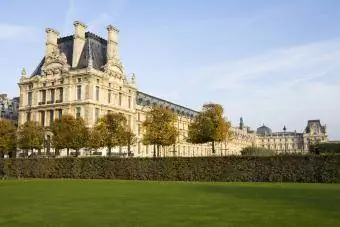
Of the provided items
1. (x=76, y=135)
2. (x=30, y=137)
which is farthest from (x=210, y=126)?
(x=30, y=137)

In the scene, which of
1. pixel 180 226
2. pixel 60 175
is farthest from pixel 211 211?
pixel 60 175

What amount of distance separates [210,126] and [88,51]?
29263 millimetres

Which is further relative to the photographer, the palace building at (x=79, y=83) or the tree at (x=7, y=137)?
the palace building at (x=79, y=83)

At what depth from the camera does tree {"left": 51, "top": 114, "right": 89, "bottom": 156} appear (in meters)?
66.8

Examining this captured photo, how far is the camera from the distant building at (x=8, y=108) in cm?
10150

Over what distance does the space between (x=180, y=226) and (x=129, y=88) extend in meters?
80.0

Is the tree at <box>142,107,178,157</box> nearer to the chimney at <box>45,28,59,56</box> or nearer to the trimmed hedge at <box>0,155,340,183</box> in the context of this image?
the trimmed hedge at <box>0,155,340,183</box>

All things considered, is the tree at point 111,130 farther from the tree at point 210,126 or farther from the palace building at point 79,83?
the tree at point 210,126

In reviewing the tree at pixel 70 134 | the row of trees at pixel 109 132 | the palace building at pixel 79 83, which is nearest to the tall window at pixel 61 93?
the palace building at pixel 79 83

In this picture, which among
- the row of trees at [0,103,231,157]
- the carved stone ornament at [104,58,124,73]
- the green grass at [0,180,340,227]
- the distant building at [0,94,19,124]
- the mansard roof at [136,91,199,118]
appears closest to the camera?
the green grass at [0,180,340,227]

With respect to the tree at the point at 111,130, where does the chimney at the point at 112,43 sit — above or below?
above

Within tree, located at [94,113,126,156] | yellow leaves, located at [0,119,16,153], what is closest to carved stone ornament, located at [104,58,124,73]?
tree, located at [94,113,126,156]

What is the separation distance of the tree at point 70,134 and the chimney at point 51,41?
78.0 ft

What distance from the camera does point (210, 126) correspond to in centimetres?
7762
